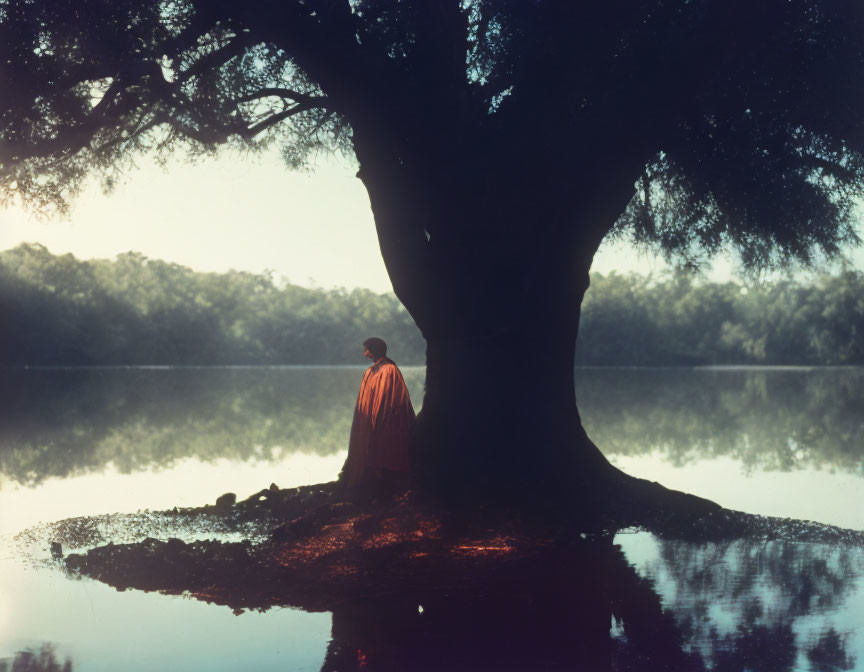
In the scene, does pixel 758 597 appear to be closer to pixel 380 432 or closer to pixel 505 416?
pixel 505 416

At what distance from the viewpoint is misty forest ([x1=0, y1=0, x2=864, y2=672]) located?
646 cm

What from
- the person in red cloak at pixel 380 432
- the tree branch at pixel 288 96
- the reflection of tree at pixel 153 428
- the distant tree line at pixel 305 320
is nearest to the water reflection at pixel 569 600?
the person in red cloak at pixel 380 432

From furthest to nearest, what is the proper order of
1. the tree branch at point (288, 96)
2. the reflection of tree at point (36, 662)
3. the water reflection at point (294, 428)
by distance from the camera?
the water reflection at point (294, 428) < the tree branch at point (288, 96) < the reflection of tree at point (36, 662)

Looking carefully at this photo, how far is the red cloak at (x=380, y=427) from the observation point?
10383 millimetres

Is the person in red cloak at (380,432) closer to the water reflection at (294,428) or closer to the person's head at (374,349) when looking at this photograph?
the person's head at (374,349)

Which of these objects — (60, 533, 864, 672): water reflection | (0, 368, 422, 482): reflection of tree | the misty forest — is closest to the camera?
(60, 533, 864, 672): water reflection

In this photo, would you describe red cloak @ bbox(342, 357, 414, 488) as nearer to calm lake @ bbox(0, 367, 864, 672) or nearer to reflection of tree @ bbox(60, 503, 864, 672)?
reflection of tree @ bbox(60, 503, 864, 672)

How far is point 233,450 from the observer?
58.5ft

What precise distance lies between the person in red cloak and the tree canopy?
1616 mm

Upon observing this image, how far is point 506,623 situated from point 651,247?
1274cm

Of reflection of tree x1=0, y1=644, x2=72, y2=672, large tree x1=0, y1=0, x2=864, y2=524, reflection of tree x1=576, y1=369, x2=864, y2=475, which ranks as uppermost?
large tree x1=0, y1=0, x2=864, y2=524

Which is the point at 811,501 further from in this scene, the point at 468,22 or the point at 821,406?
the point at 821,406

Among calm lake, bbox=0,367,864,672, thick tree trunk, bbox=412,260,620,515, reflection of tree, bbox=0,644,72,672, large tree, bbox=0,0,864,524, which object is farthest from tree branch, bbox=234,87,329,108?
reflection of tree, bbox=0,644,72,672

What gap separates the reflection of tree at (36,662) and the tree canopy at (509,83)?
21.3 feet
